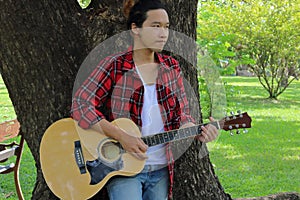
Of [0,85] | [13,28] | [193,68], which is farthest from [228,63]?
[0,85]

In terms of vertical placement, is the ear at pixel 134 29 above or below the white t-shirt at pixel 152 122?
above

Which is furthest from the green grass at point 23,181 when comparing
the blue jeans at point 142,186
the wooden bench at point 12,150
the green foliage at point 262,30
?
the green foliage at point 262,30

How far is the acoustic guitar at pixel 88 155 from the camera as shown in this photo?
296 cm

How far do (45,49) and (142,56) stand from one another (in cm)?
85

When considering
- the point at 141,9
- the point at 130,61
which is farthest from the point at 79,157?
the point at 141,9

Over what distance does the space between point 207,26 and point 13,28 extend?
12.8 metres

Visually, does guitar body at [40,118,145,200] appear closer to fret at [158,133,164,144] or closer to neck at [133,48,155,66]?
fret at [158,133,164,144]

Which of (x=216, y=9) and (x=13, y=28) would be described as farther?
(x=216, y=9)

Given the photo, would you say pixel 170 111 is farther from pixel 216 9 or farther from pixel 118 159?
pixel 216 9

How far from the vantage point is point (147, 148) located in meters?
2.94

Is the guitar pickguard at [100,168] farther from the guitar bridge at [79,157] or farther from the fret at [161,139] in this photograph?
the fret at [161,139]

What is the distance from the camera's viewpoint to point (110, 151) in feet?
9.89

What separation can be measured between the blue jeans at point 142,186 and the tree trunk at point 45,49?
861mm

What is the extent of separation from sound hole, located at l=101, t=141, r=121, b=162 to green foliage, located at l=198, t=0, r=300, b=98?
1252cm
